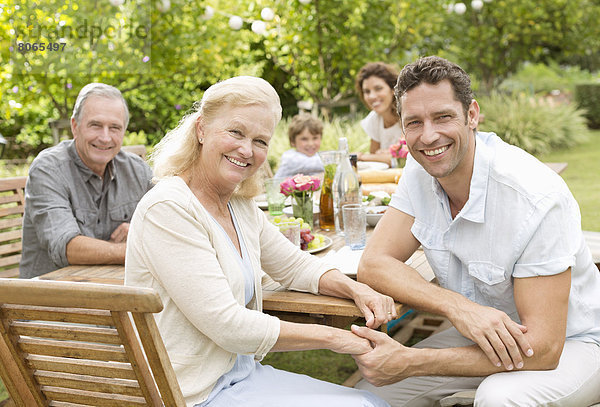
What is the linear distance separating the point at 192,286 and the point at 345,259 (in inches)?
35.8

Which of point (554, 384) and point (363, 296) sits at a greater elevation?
point (363, 296)

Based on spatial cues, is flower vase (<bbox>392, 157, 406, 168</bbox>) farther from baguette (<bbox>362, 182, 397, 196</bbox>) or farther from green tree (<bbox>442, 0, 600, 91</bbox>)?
green tree (<bbox>442, 0, 600, 91</bbox>)

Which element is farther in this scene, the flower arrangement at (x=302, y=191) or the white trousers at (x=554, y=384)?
the flower arrangement at (x=302, y=191)

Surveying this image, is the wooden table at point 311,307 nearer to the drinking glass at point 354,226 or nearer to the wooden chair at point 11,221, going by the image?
the drinking glass at point 354,226

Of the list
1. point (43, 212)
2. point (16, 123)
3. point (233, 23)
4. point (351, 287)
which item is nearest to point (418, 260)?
point (351, 287)

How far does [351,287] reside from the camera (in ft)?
6.77

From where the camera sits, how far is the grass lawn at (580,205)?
12.6ft

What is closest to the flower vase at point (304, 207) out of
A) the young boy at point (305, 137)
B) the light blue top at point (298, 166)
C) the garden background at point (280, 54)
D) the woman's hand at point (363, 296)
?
the woman's hand at point (363, 296)

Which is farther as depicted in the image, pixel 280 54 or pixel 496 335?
pixel 280 54

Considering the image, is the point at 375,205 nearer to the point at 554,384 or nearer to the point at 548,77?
the point at 554,384

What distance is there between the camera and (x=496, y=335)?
1879 millimetres

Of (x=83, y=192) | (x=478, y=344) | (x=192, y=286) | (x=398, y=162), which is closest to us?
(x=192, y=286)

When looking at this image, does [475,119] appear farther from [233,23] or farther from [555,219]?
[233,23]

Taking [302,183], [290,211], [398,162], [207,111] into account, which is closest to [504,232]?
[207,111]
